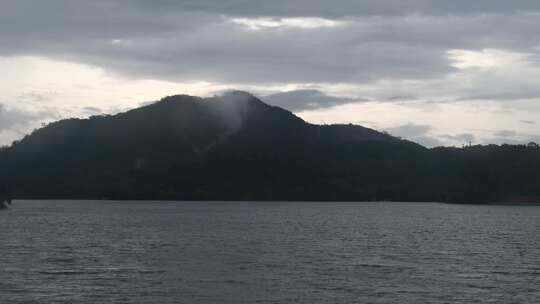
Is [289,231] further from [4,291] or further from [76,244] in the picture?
[4,291]

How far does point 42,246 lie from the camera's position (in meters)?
88.0

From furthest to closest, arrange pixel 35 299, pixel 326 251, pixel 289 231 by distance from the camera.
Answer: pixel 289 231 → pixel 326 251 → pixel 35 299

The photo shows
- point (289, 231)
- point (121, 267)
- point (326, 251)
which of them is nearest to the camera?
point (121, 267)

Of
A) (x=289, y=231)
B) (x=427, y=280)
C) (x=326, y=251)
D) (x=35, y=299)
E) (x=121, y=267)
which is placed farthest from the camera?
(x=289, y=231)

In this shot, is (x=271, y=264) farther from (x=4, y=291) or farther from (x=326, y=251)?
(x=4, y=291)

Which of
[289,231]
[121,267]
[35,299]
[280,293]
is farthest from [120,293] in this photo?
[289,231]

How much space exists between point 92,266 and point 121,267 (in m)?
2.63

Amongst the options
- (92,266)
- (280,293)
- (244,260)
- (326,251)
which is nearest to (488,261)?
(326,251)

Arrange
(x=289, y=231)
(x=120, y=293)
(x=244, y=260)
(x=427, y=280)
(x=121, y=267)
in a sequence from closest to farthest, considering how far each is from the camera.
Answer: (x=120, y=293) → (x=427, y=280) → (x=121, y=267) → (x=244, y=260) → (x=289, y=231)

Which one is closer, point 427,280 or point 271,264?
point 427,280

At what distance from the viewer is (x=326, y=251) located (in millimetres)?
86500

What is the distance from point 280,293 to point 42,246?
44.0 metres

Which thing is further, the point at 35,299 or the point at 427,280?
the point at 427,280

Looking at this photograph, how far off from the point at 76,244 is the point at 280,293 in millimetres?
45164
